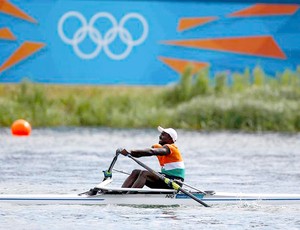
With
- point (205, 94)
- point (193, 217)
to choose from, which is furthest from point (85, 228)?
point (205, 94)

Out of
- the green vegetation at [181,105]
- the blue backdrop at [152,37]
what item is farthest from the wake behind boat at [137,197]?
the blue backdrop at [152,37]

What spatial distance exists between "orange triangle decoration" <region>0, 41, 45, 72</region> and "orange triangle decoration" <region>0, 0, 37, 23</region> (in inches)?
41.5

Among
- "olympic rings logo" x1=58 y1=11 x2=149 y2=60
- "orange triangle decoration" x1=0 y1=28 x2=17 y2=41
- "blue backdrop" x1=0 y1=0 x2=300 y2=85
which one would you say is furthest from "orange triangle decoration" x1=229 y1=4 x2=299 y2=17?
"orange triangle decoration" x1=0 y1=28 x2=17 y2=41

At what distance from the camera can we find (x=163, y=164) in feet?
76.6

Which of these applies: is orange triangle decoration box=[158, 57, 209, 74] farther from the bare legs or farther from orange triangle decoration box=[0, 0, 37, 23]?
the bare legs

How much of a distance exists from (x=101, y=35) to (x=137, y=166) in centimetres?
2194

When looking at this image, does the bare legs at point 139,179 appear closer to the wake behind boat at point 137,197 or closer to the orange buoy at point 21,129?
the wake behind boat at point 137,197

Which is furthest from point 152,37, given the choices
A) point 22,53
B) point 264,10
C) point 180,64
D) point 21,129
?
point 21,129

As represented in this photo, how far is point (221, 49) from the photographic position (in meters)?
53.8

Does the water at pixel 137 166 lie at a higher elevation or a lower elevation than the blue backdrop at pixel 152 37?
lower

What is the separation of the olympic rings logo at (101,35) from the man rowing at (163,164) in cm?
3047

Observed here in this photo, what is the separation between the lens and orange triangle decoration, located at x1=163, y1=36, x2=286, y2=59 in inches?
2111

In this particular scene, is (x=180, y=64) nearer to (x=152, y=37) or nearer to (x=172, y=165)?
(x=152, y=37)

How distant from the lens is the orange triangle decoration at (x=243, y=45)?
176 ft
